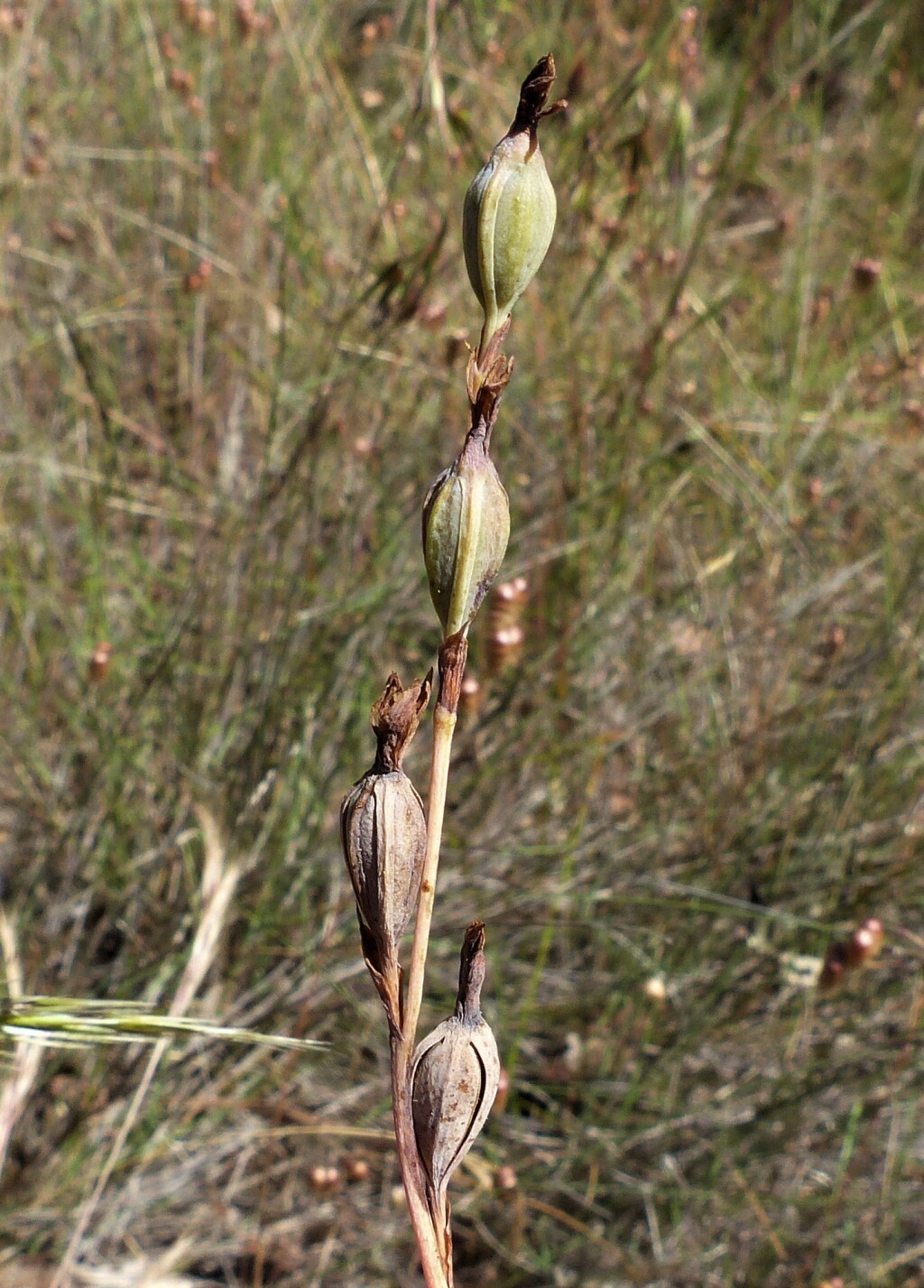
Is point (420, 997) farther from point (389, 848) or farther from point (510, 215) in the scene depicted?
point (510, 215)

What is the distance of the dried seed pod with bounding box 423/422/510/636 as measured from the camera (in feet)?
1.36

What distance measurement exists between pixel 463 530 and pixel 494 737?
48.8 inches

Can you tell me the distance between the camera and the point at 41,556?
77.1 inches

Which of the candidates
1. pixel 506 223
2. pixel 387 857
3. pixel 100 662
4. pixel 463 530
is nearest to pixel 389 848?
pixel 387 857

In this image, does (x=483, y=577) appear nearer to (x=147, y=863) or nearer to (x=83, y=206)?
(x=147, y=863)

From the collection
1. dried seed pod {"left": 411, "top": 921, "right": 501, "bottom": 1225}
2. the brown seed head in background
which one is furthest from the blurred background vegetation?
dried seed pod {"left": 411, "top": 921, "right": 501, "bottom": 1225}

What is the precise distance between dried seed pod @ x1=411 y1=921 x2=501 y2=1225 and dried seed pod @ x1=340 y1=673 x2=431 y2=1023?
0.03 meters

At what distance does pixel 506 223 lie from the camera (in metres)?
0.41

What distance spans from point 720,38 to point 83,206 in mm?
2413

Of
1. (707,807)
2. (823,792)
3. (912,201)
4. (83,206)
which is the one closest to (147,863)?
(707,807)

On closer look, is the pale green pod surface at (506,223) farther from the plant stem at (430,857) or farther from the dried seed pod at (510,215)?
the plant stem at (430,857)

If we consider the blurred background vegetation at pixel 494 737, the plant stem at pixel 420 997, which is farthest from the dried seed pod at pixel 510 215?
the blurred background vegetation at pixel 494 737

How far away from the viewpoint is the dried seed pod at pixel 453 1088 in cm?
45

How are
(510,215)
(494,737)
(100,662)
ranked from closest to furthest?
(510,215), (100,662), (494,737)
